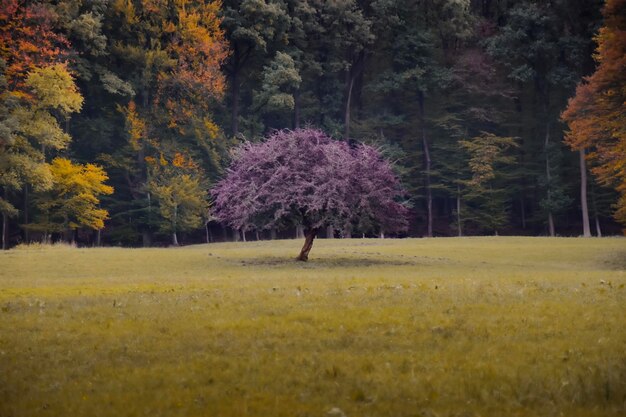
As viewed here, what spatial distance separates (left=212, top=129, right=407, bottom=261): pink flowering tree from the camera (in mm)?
33656

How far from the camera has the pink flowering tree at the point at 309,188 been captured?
33656mm

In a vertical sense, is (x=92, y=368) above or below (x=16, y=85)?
below

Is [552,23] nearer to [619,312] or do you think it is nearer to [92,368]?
[619,312]

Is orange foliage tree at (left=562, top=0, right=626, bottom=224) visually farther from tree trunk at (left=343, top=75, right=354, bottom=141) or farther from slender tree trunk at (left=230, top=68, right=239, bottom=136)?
slender tree trunk at (left=230, top=68, right=239, bottom=136)

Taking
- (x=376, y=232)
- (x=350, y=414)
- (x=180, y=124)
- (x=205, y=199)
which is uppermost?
(x=180, y=124)

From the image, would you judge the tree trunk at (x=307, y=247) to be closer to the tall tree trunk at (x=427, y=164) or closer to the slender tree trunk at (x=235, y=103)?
the slender tree trunk at (x=235, y=103)

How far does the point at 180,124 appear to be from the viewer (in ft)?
201

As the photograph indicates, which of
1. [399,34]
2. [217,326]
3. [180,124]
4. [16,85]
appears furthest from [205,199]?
[217,326]

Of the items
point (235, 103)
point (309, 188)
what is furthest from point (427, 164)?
point (309, 188)

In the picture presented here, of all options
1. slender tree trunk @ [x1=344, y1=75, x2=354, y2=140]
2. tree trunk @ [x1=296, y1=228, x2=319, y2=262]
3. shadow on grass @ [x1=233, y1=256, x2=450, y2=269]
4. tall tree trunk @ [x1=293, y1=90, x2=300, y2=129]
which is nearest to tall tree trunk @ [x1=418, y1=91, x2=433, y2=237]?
slender tree trunk @ [x1=344, y1=75, x2=354, y2=140]

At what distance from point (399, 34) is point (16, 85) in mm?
36869

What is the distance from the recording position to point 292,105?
205ft

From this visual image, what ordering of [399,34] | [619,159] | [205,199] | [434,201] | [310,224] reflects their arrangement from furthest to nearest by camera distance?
[434,201] < [399,34] < [205,199] < [619,159] < [310,224]

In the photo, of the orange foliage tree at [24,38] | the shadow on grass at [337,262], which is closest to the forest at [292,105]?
the orange foliage tree at [24,38]
